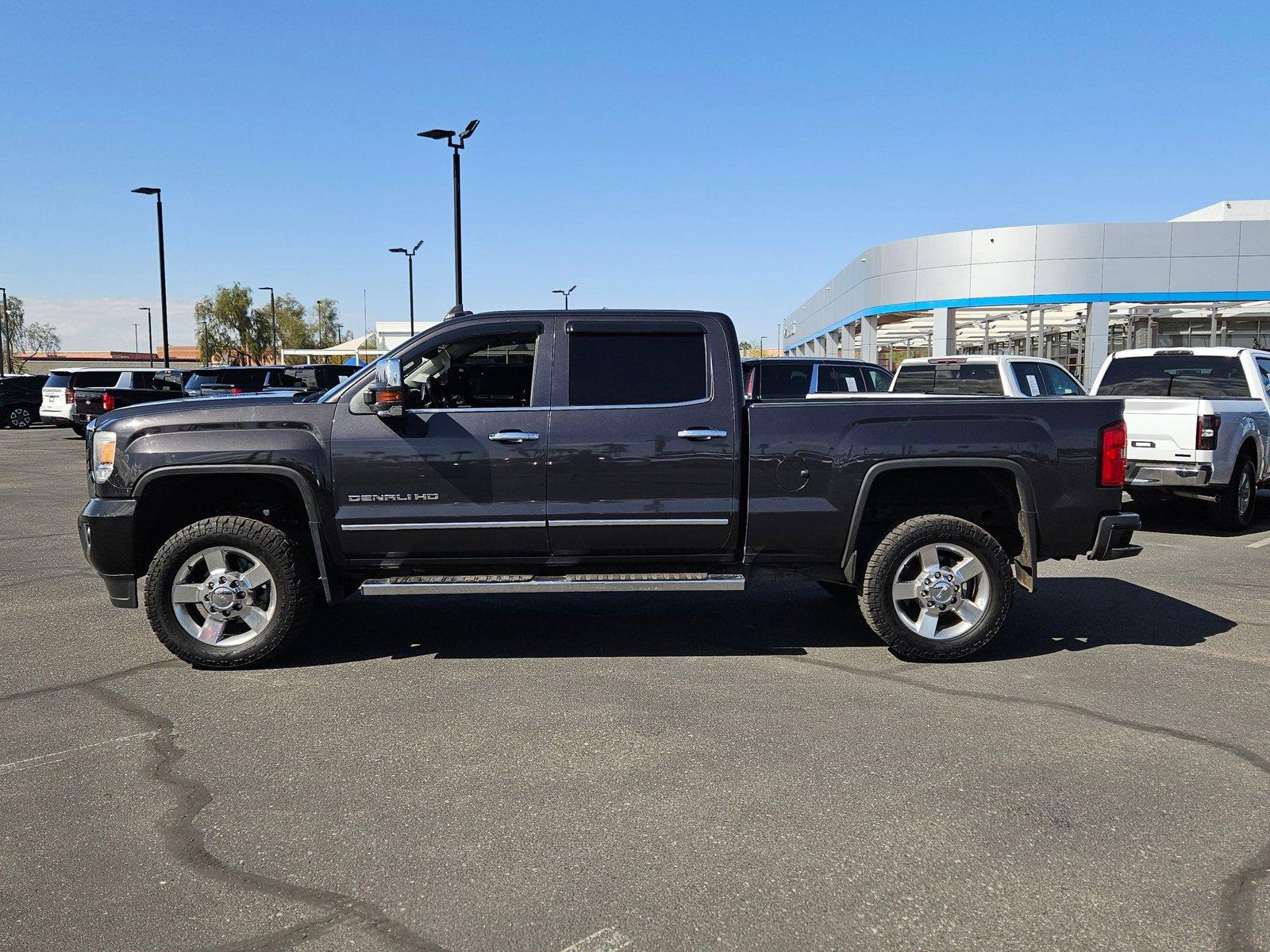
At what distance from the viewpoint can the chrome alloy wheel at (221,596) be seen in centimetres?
562

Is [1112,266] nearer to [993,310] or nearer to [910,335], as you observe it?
[993,310]

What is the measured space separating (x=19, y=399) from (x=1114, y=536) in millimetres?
32945

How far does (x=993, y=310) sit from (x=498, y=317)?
30420 mm

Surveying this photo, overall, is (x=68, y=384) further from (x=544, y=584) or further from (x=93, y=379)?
(x=544, y=584)

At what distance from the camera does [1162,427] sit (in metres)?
10.2

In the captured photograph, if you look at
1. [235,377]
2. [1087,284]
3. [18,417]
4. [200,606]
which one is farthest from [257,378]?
[1087,284]

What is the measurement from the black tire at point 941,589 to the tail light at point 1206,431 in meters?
5.40

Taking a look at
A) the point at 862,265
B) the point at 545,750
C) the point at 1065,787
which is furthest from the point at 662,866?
the point at 862,265

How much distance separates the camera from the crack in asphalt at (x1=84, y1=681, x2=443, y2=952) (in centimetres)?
297

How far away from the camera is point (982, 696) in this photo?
17.0 ft

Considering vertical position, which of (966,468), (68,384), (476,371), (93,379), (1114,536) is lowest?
(1114,536)

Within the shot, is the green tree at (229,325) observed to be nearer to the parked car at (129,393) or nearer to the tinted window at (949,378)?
the parked car at (129,393)

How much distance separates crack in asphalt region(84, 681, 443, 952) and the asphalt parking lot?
1cm

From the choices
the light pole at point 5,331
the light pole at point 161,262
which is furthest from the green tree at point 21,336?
the light pole at point 161,262
